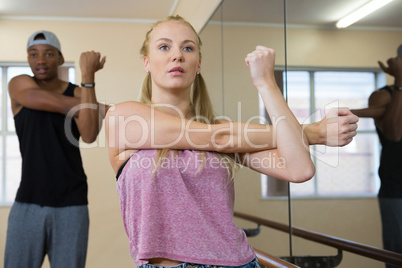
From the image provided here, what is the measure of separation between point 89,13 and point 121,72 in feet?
2.23

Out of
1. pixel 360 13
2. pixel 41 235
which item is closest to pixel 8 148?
pixel 41 235

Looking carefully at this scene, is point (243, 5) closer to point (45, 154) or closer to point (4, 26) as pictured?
point (45, 154)

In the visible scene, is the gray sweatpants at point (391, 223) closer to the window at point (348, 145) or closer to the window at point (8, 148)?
the window at point (348, 145)

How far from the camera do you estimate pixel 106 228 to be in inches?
204

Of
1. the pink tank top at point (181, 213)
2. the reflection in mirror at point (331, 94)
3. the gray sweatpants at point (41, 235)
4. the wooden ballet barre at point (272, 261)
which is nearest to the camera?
the pink tank top at point (181, 213)

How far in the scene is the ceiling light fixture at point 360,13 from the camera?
4.61 ft

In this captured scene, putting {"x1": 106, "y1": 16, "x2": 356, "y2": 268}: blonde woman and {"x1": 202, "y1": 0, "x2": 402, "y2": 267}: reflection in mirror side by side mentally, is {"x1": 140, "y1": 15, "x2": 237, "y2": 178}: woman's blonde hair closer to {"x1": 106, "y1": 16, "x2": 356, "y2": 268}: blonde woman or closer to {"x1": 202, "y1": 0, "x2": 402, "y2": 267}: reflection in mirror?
{"x1": 106, "y1": 16, "x2": 356, "y2": 268}: blonde woman

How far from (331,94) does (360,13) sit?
11.2 inches

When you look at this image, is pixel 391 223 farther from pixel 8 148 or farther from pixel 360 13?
pixel 8 148

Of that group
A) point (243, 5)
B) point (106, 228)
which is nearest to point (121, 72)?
point (106, 228)

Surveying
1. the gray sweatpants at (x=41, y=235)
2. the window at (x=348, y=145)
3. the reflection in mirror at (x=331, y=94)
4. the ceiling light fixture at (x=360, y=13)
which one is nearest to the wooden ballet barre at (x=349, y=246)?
the reflection in mirror at (x=331, y=94)

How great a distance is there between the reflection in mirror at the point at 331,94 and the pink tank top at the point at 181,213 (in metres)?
0.52

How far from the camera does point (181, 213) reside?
1.10 meters

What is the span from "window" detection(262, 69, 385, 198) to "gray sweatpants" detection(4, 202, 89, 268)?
3.51 ft
